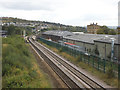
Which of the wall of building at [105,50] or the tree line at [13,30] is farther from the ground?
the tree line at [13,30]

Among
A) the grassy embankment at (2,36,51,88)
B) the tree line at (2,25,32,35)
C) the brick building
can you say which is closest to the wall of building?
the grassy embankment at (2,36,51,88)

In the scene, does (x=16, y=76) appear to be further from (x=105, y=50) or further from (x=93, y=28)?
(x=93, y=28)

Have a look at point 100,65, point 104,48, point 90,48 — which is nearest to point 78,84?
point 100,65

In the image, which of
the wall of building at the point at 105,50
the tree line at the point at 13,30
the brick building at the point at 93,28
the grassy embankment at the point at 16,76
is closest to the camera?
the grassy embankment at the point at 16,76

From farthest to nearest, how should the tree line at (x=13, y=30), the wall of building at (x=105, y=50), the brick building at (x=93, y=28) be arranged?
the brick building at (x=93, y=28) < the tree line at (x=13, y=30) < the wall of building at (x=105, y=50)

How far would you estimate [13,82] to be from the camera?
8930 millimetres

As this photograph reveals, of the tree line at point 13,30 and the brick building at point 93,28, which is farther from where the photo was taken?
the brick building at point 93,28

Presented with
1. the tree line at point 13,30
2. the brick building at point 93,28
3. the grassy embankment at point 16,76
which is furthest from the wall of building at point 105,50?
the brick building at point 93,28

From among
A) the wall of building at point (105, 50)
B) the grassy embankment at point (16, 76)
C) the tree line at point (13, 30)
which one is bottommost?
the grassy embankment at point (16, 76)

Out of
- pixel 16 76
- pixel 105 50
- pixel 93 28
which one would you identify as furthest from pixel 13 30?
pixel 93 28

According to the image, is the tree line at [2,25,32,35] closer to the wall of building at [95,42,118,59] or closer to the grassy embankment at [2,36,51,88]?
the grassy embankment at [2,36,51,88]

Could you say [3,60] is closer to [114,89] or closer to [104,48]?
[114,89]

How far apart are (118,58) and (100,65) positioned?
3.32m

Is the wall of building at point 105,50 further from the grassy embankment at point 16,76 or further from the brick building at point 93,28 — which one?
the brick building at point 93,28
